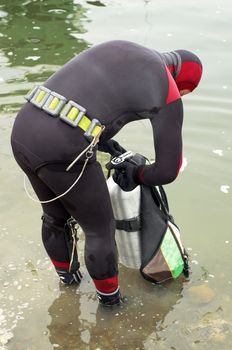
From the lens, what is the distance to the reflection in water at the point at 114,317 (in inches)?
120

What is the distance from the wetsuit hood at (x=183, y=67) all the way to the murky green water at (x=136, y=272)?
4.50ft

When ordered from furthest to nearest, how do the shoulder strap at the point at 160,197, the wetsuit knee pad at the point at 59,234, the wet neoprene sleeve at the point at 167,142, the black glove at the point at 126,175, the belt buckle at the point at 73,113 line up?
the shoulder strap at the point at 160,197, the wetsuit knee pad at the point at 59,234, the black glove at the point at 126,175, the wet neoprene sleeve at the point at 167,142, the belt buckle at the point at 73,113

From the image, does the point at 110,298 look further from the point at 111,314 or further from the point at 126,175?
the point at 126,175

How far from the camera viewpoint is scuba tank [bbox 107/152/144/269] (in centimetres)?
298

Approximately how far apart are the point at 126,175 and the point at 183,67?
0.67 m

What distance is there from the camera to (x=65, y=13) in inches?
360

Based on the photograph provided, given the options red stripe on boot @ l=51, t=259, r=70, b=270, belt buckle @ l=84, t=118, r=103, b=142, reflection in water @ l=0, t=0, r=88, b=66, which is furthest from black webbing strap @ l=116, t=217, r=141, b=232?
reflection in water @ l=0, t=0, r=88, b=66

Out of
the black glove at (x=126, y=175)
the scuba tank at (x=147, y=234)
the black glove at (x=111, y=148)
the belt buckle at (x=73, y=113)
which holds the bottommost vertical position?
the scuba tank at (x=147, y=234)

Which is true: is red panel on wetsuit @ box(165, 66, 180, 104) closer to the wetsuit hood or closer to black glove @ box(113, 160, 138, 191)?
the wetsuit hood

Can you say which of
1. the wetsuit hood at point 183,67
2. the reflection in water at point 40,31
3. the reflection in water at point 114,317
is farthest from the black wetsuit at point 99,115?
the reflection in water at point 40,31

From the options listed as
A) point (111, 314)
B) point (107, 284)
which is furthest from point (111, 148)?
point (111, 314)

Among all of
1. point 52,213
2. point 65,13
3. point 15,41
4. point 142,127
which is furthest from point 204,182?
point 65,13

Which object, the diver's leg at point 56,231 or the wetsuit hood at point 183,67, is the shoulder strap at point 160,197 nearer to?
the diver's leg at point 56,231

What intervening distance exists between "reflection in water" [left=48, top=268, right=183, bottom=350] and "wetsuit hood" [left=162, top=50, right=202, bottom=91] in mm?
1364
